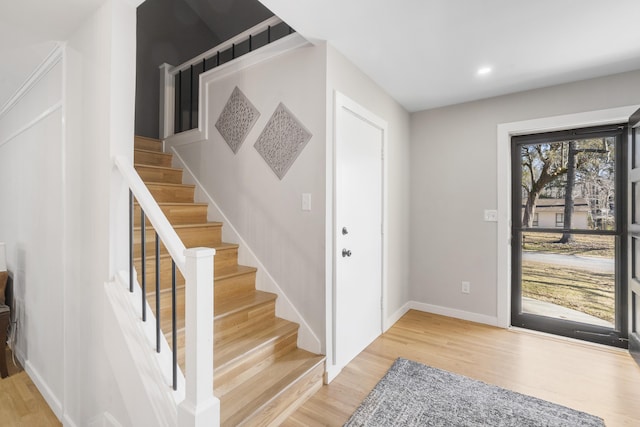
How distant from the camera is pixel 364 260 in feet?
8.77

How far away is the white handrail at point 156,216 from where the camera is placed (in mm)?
1274

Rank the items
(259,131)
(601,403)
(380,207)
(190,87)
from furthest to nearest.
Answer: (190,87), (380,207), (259,131), (601,403)

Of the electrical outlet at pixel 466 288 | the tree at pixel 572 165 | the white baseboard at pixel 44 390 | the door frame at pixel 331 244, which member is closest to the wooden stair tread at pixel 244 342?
the door frame at pixel 331 244

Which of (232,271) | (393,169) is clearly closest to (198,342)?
(232,271)

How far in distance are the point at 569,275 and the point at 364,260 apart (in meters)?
2.03

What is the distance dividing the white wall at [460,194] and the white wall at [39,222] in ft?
10.6

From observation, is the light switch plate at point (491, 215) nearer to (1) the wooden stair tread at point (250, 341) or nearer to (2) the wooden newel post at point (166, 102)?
(1) the wooden stair tread at point (250, 341)

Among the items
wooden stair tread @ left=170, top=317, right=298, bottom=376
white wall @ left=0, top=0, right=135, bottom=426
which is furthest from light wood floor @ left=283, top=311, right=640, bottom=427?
white wall @ left=0, top=0, right=135, bottom=426

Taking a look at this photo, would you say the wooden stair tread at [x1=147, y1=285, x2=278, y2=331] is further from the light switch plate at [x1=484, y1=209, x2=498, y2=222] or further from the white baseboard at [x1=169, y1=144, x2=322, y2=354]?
the light switch plate at [x1=484, y1=209, x2=498, y2=222]

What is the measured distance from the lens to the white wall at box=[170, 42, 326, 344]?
220cm

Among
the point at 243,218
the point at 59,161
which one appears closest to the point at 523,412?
the point at 243,218

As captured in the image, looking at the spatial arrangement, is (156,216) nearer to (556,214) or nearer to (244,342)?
(244,342)

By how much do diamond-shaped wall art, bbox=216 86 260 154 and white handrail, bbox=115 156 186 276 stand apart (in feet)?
3.85

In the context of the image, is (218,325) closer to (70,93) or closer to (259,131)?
(259,131)
